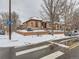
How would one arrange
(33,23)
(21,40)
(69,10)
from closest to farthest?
(21,40) < (69,10) < (33,23)

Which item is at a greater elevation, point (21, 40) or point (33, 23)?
point (33, 23)

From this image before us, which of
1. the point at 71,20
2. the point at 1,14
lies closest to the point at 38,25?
the point at 1,14

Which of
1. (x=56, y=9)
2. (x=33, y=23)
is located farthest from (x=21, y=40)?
(x=33, y=23)

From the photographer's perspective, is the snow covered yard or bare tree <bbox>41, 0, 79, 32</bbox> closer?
the snow covered yard

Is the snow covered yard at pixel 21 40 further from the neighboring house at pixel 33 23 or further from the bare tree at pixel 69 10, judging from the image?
the neighboring house at pixel 33 23

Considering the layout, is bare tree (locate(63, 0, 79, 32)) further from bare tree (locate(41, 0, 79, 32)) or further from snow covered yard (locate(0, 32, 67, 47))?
snow covered yard (locate(0, 32, 67, 47))

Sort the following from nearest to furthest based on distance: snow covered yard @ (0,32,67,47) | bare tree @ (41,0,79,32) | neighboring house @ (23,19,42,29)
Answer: snow covered yard @ (0,32,67,47) < bare tree @ (41,0,79,32) < neighboring house @ (23,19,42,29)

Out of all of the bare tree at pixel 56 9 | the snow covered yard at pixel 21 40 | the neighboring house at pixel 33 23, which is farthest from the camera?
the neighboring house at pixel 33 23

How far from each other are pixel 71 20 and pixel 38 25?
147 feet

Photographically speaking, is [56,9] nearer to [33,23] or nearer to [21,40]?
[21,40]

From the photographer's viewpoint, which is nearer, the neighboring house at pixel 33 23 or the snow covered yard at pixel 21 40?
the snow covered yard at pixel 21 40

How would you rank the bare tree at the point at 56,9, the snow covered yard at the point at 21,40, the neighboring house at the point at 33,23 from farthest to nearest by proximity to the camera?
1. the neighboring house at the point at 33,23
2. the bare tree at the point at 56,9
3. the snow covered yard at the point at 21,40

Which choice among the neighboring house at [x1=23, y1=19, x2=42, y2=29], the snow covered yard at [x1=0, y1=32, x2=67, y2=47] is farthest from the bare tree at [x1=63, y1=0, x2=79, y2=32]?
the neighboring house at [x1=23, y1=19, x2=42, y2=29]

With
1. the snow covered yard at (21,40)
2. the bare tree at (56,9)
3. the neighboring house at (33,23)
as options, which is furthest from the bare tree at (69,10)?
the neighboring house at (33,23)
